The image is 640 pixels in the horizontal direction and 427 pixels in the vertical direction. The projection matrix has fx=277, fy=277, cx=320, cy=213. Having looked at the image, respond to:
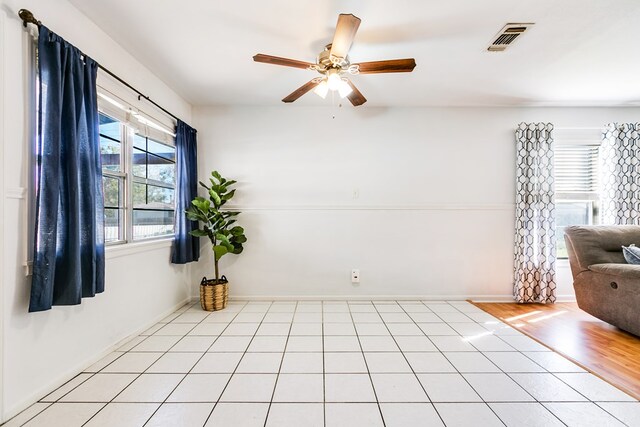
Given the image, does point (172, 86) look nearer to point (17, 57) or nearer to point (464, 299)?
point (17, 57)

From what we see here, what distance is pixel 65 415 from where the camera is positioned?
1519mm

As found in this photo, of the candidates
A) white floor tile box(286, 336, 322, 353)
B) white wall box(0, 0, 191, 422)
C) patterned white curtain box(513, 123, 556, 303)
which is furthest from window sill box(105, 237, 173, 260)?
patterned white curtain box(513, 123, 556, 303)

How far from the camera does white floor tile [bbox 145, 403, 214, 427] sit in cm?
147

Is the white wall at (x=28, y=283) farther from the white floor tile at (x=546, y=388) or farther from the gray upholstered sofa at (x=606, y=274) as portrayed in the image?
the gray upholstered sofa at (x=606, y=274)

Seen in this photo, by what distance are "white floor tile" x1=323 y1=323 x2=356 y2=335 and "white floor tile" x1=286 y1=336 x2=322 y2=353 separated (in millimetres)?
166

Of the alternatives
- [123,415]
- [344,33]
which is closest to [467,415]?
[123,415]

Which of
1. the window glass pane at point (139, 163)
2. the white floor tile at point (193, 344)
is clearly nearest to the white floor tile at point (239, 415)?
the white floor tile at point (193, 344)

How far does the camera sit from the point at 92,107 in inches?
74.7

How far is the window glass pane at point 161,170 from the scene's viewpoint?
9.23 feet

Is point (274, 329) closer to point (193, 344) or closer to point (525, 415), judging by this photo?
point (193, 344)

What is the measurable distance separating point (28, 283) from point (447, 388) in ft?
8.53

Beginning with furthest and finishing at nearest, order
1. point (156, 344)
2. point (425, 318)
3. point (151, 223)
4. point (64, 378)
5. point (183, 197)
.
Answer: point (183, 197) → point (425, 318) → point (151, 223) → point (156, 344) → point (64, 378)

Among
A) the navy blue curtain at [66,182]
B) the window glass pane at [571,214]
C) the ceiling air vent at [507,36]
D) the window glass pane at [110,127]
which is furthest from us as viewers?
the window glass pane at [571,214]

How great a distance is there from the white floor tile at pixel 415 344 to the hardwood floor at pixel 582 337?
1004 millimetres
